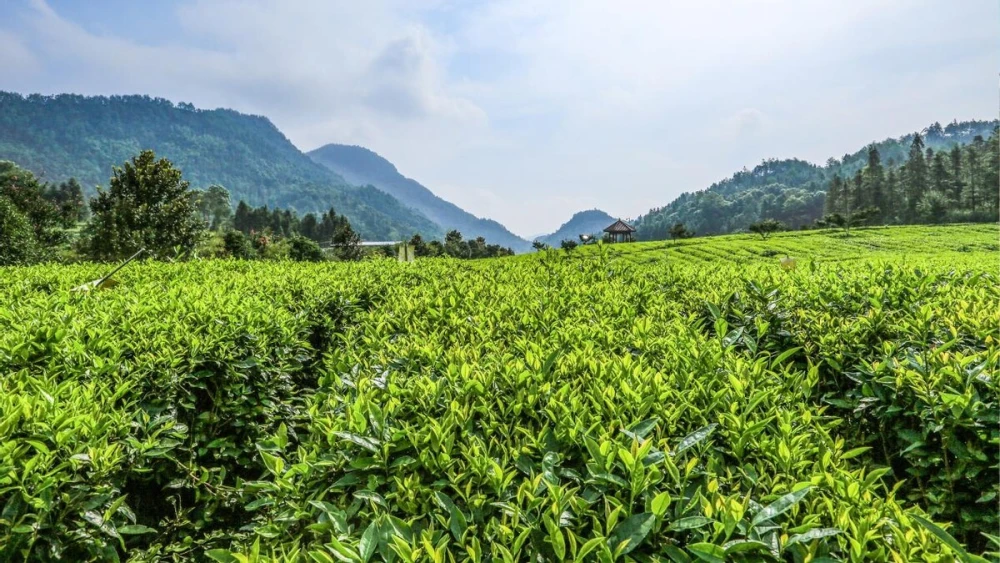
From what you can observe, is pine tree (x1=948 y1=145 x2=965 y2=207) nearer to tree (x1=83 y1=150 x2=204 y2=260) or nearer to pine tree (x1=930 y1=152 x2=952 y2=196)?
pine tree (x1=930 y1=152 x2=952 y2=196)

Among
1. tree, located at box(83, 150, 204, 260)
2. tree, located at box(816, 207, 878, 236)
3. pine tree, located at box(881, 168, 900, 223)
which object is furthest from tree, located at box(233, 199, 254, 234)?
pine tree, located at box(881, 168, 900, 223)

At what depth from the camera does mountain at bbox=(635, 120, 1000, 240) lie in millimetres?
105500

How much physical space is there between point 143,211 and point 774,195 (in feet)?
436

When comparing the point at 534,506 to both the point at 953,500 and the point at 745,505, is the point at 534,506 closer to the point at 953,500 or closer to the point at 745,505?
the point at 745,505

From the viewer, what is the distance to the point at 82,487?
1.53m

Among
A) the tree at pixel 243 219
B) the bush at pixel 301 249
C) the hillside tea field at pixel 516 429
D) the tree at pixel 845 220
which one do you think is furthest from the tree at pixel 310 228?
the hillside tea field at pixel 516 429

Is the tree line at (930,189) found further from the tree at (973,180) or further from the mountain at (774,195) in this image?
the mountain at (774,195)

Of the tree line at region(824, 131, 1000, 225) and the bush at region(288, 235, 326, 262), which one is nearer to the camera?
the bush at region(288, 235, 326, 262)

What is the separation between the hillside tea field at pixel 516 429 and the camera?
3.76 ft

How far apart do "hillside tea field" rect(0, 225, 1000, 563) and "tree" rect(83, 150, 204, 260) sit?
23.3m

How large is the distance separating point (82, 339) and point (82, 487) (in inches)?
53.1

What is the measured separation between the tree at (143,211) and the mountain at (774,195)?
3109 inches

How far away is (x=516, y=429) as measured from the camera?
152cm

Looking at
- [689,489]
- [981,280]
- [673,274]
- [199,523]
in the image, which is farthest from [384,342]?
[981,280]
